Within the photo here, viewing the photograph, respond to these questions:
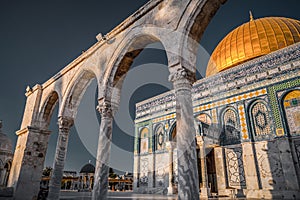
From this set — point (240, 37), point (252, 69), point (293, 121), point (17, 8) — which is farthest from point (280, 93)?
point (17, 8)

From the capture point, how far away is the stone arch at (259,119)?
361 inches

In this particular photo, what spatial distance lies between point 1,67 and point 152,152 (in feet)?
32.9

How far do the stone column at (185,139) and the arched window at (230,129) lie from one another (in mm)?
7276

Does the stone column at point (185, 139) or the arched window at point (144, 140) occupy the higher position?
the arched window at point (144, 140)

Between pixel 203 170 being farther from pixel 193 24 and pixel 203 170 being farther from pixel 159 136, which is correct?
pixel 193 24

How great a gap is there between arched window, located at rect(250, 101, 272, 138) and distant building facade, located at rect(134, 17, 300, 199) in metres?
0.04

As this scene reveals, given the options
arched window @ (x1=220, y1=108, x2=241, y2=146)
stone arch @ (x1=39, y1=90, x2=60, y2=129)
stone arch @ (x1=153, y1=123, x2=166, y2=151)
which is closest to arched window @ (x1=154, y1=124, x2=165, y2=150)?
stone arch @ (x1=153, y1=123, x2=166, y2=151)

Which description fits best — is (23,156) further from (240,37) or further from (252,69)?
(240,37)

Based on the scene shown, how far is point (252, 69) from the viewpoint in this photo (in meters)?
10.6

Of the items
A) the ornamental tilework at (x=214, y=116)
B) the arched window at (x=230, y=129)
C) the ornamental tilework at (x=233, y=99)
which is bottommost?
the arched window at (x=230, y=129)

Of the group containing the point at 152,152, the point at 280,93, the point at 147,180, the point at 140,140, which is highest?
the point at 280,93

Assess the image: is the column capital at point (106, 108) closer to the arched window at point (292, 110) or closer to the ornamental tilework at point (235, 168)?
the ornamental tilework at point (235, 168)

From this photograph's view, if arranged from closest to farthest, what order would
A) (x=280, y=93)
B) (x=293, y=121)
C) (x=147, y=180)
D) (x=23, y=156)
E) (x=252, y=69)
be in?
(x=23, y=156) → (x=293, y=121) → (x=280, y=93) → (x=252, y=69) → (x=147, y=180)

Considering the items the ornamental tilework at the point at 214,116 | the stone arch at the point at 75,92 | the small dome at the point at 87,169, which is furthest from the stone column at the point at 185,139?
the small dome at the point at 87,169
